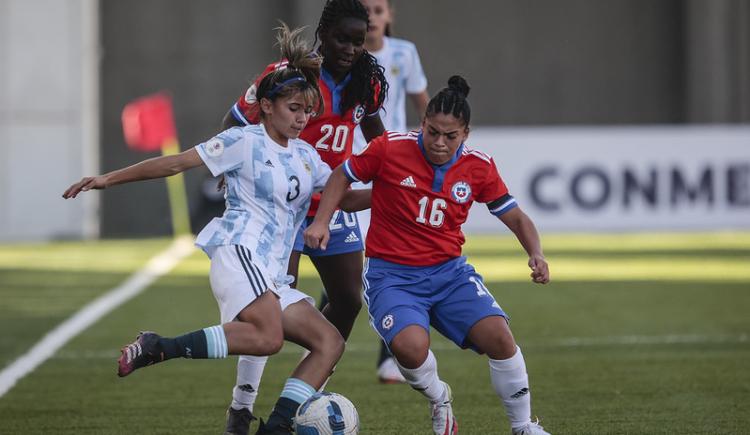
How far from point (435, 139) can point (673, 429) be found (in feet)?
5.88

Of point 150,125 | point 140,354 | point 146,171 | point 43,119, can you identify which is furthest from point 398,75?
point 43,119

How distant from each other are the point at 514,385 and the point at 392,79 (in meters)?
2.78

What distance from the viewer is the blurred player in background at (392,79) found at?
Result: 300 inches

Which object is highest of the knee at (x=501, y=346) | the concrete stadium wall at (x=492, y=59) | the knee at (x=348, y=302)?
the concrete stadium wall at (x=492, y=59)

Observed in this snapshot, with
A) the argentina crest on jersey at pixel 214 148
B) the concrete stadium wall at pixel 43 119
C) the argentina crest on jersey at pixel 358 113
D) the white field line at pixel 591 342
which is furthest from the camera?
the concrete stadium wall at pixel 43 119

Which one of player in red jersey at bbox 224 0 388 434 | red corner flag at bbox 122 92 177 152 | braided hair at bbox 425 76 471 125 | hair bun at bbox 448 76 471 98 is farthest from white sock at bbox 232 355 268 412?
red corner flag at bbox 122 92 177 152

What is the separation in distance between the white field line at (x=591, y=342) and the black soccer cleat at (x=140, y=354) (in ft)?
12.3

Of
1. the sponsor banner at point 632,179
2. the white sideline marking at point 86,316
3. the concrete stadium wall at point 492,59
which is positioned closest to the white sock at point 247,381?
the white sideline marking at point 86,316

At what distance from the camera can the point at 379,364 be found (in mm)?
7859

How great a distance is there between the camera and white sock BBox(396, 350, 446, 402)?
566cm

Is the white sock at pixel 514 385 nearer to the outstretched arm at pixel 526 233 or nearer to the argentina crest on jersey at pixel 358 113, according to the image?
the outstretched arm at pixel 526 233

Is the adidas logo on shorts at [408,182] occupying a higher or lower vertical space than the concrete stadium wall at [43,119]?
lower

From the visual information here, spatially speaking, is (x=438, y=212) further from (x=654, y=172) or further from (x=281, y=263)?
(x=654, y=172)

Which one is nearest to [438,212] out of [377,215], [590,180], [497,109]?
[377,215]
